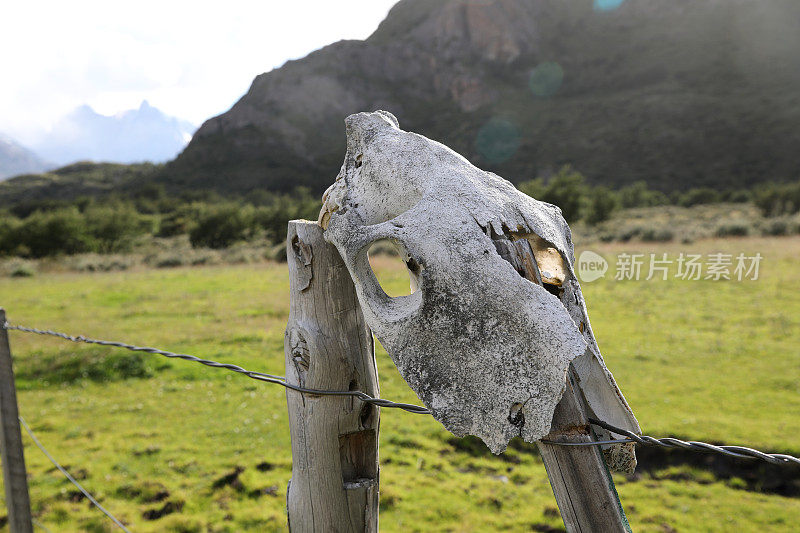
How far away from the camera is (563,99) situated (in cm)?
7506

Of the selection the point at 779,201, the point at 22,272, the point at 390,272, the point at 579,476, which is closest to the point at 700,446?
the point at 579,476

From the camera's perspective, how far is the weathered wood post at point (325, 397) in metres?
1.97

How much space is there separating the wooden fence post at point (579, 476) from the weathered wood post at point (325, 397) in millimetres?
894

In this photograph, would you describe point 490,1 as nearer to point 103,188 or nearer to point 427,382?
point 103,188

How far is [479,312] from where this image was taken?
4.48ft

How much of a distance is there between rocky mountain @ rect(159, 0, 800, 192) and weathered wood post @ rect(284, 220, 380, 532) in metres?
55.5

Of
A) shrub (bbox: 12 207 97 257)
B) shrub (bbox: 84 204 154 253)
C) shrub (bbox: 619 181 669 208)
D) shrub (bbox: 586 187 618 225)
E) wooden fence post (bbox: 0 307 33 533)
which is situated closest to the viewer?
wooden fence post (bbox: 0 307 33 533)

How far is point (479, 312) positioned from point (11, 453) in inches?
145

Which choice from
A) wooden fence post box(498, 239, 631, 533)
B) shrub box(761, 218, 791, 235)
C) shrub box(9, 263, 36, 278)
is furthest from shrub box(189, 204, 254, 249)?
wooden fence post box(498, 239, 631, 533)

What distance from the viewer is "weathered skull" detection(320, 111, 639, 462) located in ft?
4.33

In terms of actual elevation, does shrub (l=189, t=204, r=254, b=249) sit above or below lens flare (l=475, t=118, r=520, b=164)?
below

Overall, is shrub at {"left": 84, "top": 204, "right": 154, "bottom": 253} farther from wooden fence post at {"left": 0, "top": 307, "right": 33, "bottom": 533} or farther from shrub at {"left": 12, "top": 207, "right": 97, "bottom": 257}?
wooden fence post at {"left": 0, "top": 307, "right": 33, "bottom": 533}

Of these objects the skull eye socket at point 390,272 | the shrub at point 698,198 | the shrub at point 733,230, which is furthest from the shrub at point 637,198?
the skull eye socket at point 390,272

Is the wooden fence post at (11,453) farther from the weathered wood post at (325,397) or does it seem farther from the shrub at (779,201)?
the shrub at (779,201)
